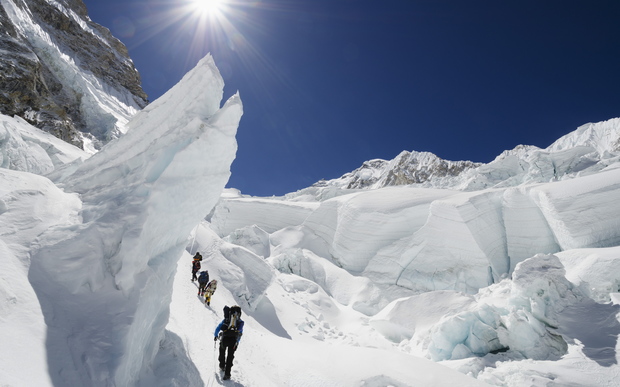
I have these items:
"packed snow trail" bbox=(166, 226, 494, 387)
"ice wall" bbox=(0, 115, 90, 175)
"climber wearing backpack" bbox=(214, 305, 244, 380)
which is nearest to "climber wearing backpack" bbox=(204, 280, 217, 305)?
"packed snow trail" bbox=(166, 226, 494, 387)

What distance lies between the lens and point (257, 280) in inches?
588

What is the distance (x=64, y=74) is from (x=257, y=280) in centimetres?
3849

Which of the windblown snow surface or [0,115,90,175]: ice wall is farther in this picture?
[0,115,90,175]: ice wall

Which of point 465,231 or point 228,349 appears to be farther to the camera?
point 465,231

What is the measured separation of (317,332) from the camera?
1402cm

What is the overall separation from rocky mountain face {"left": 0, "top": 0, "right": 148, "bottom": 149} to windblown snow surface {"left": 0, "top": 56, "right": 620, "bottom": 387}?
6.84 meters

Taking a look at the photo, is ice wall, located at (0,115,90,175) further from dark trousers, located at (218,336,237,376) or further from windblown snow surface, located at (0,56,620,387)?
dark trousers, located at (218,336,237,376)

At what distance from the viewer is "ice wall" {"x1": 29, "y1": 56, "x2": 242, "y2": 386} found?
362cm

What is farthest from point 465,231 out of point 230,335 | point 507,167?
point 507,167

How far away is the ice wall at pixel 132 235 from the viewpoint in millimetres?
3625

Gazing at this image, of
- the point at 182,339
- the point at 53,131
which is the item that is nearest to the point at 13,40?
the point at 53,131

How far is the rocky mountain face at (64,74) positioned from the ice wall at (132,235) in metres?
24.6

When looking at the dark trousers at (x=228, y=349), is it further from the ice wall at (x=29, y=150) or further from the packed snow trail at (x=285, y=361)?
the ice wall at (x=29, y=150)

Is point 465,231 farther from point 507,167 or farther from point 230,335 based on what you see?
point 507,167
